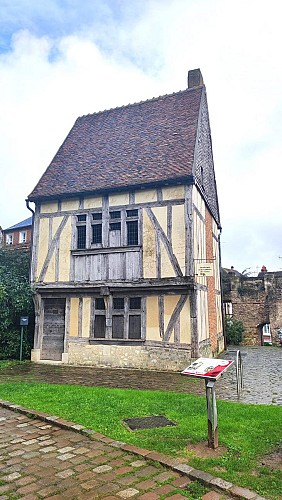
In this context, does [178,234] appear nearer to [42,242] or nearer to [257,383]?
[257,383]

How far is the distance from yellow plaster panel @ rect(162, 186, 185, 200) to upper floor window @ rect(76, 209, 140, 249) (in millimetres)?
1096

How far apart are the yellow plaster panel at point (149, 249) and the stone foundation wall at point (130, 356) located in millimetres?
2269

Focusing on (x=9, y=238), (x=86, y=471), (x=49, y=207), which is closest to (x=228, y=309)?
(x=49, y=207)

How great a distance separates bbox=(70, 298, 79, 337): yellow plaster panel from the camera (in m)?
12.4

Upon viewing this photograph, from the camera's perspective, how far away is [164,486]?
3.46 metres

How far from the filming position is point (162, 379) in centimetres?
A: 962

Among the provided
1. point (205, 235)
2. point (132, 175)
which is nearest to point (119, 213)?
point (132, 175)

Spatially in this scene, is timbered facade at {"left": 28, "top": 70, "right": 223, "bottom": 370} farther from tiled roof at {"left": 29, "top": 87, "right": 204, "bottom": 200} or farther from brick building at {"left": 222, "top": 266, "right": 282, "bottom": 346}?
brick building at {"left": 222, "top": 266, "right": 282, "bottom": 346}

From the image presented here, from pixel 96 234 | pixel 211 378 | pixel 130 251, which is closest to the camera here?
pixel 211 378

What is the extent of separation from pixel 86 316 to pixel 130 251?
8.68ft

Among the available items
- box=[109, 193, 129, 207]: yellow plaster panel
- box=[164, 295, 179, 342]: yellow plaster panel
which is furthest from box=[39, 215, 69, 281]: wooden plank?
box=[164, 295, 179, 342]: yellow plaster panel

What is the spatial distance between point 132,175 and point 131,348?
18.1ft

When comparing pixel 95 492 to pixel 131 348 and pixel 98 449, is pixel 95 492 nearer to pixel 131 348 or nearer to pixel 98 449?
pixel 98 449

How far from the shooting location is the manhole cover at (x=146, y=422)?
5242 mm
